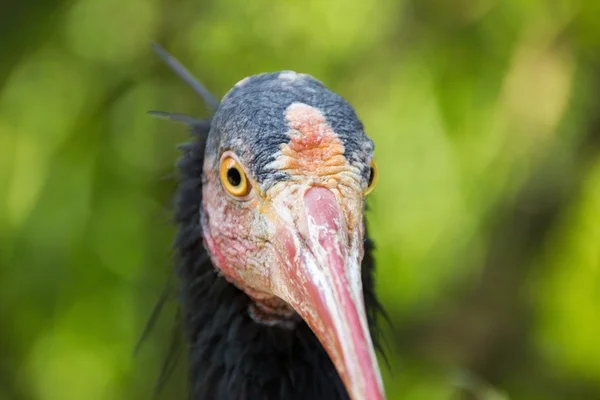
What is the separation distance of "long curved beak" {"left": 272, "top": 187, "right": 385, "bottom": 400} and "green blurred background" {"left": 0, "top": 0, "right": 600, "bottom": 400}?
300 centimetres

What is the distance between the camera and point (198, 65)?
5.13 meters

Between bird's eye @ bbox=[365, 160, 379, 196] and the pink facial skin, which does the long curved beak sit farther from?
bird's eye @ bbox=[365, 160, 379, 196]

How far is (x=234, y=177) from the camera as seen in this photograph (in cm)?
227

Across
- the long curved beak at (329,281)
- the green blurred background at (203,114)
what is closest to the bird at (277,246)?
the long curved beak at (329,281)

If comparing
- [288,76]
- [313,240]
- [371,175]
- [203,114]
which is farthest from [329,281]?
[203,114]

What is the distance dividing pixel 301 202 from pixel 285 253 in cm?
14

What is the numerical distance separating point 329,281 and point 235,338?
785 mm

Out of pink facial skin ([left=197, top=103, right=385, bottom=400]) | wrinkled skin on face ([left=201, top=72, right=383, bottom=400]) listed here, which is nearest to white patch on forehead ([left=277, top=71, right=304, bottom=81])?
wrinkled skin on face ([left=201, top=72, right=383, bottom=400])

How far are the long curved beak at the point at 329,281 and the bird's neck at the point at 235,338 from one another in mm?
428

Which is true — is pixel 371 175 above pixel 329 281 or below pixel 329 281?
above

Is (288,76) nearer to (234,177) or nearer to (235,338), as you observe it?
(234,177)

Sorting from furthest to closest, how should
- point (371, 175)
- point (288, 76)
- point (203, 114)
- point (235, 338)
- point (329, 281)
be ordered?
point (203, 114)
point (235, 338)
point (288, 76)
point (371, 175)
point (329, 281)

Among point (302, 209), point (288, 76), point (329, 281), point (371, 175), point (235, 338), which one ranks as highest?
point (288, 76)

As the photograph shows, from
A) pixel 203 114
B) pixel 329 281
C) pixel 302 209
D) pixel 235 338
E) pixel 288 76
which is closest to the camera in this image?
pixel 329 281
